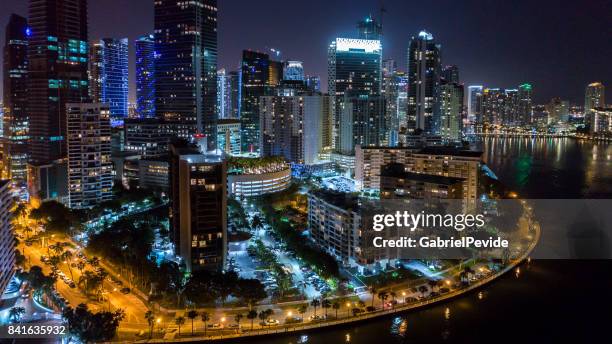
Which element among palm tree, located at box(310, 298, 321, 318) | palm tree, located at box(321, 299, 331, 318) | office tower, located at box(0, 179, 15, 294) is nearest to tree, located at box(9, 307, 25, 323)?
office tower, located at box(0, 179, 15, 294)

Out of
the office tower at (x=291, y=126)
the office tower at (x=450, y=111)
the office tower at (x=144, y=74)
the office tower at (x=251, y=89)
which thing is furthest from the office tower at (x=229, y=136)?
the office tower at (x=450, y=111)

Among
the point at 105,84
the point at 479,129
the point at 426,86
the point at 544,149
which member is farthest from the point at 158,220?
the point at 479,129

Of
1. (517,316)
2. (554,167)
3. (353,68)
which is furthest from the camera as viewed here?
(353,68)

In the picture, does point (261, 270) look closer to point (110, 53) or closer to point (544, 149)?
point (110, 53)

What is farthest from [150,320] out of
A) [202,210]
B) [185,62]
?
[185,62]

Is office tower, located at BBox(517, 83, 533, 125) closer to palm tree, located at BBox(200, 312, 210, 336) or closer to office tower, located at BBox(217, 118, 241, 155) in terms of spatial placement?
office tower, located at BBox(217, 118, 241, 155)

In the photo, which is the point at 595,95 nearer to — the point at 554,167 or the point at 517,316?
the point at 554,167
